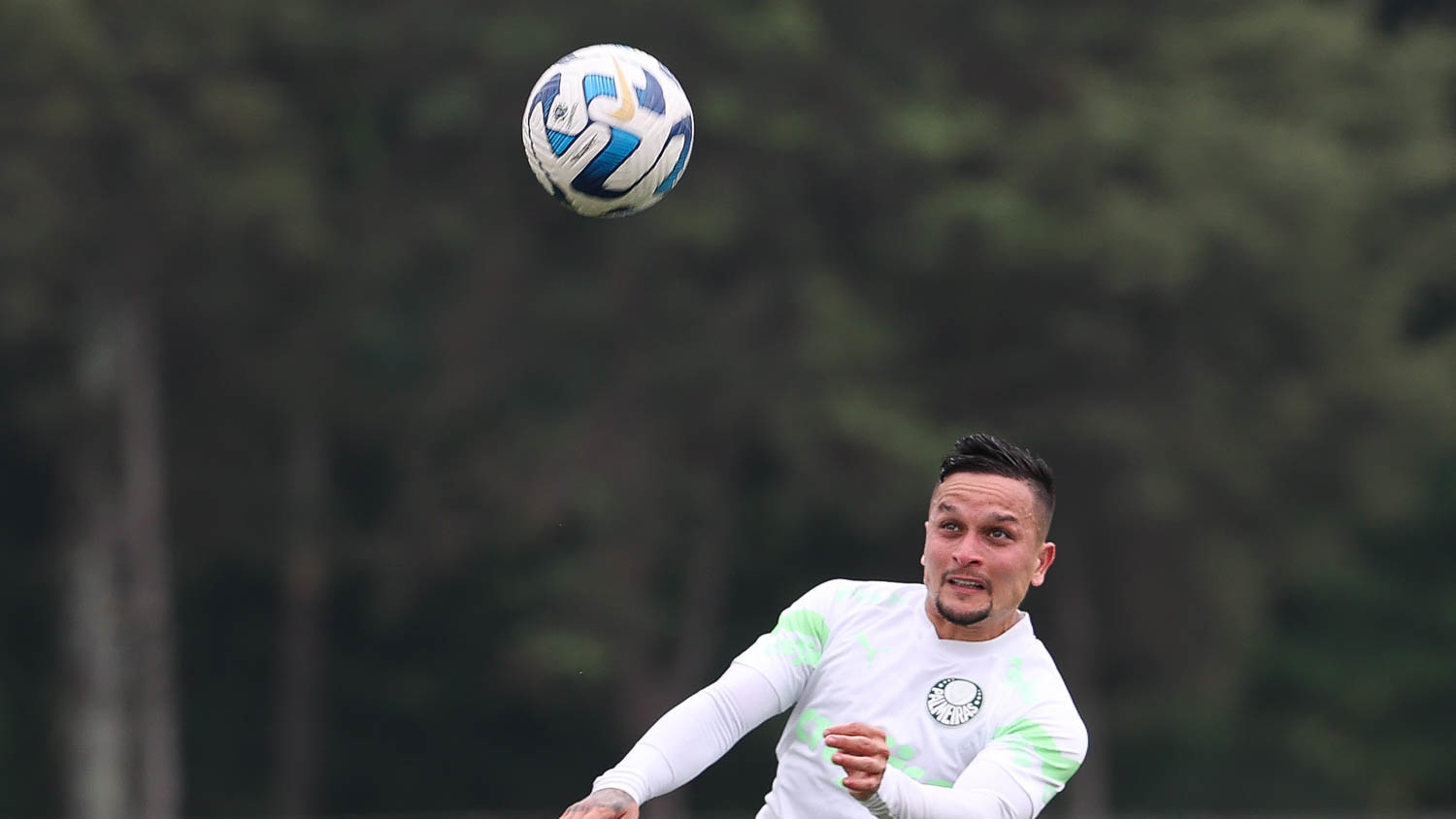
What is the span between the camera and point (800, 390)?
90.0 ft

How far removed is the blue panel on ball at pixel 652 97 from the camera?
8.44m

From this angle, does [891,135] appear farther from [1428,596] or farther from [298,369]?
[1428,596]

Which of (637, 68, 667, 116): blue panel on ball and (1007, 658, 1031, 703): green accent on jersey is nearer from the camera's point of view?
(1007, 658, 1031, 703): green accent on jersey

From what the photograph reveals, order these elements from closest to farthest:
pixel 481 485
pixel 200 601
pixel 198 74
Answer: pixel 198 74
pixel 481 485
pixel 200 601

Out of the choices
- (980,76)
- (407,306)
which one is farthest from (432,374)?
(980,76)

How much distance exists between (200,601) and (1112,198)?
13342 millimetres

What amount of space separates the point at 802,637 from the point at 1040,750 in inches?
28.6

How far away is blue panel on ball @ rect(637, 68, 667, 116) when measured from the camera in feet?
27.7

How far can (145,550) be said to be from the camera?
1096 inches

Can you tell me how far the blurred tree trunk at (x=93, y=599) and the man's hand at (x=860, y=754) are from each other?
23.4 metres

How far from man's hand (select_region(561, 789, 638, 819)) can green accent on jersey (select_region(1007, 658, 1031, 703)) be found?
111 centimetres

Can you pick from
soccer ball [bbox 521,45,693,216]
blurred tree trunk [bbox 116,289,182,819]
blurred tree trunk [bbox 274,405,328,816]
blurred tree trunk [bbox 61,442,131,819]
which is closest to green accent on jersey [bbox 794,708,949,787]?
soccer ball [bbox 521,45,693,216]

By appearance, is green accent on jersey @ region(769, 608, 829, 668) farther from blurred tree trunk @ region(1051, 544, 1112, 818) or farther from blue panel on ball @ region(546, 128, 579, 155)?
blurred tree trunk @ region(1051, 544, 1112, 818)

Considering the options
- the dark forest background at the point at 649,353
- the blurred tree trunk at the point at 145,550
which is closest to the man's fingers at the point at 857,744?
the dark forest background at the point at 649,353
